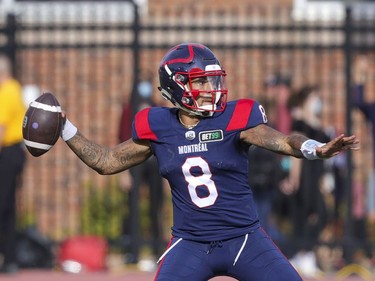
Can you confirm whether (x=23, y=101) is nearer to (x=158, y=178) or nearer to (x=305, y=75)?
(x=158, y=178)

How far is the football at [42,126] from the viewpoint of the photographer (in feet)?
22.7

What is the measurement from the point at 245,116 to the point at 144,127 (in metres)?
0.60

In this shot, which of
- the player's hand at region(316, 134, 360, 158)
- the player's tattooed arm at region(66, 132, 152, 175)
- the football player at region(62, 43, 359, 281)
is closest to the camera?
the player's hand at region(316, 134, 360, 158)

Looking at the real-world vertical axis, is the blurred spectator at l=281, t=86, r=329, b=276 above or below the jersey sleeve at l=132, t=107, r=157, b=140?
below

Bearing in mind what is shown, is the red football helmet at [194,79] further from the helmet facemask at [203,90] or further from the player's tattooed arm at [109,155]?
the player's tattooed arm at [109,155]

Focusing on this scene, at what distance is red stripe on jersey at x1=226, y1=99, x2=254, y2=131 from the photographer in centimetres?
651

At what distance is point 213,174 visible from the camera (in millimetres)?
6523

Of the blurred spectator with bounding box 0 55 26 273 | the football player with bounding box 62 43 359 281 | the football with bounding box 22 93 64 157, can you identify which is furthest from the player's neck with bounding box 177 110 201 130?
the blurred spectator with bounding box 0 55 26 273

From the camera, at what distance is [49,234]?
45.5 ft

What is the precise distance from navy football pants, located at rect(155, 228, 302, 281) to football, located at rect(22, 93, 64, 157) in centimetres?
102

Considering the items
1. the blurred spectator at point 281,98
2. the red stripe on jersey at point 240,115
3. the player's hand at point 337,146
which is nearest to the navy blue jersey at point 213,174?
the red stripe on jersey at point 240,115

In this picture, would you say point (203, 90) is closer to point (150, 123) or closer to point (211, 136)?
point (211, 136)

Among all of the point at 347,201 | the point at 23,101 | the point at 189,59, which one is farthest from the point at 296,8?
the point at 189,59

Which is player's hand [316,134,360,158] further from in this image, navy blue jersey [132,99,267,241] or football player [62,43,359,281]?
navy blue jersey [132,99,267,241]
